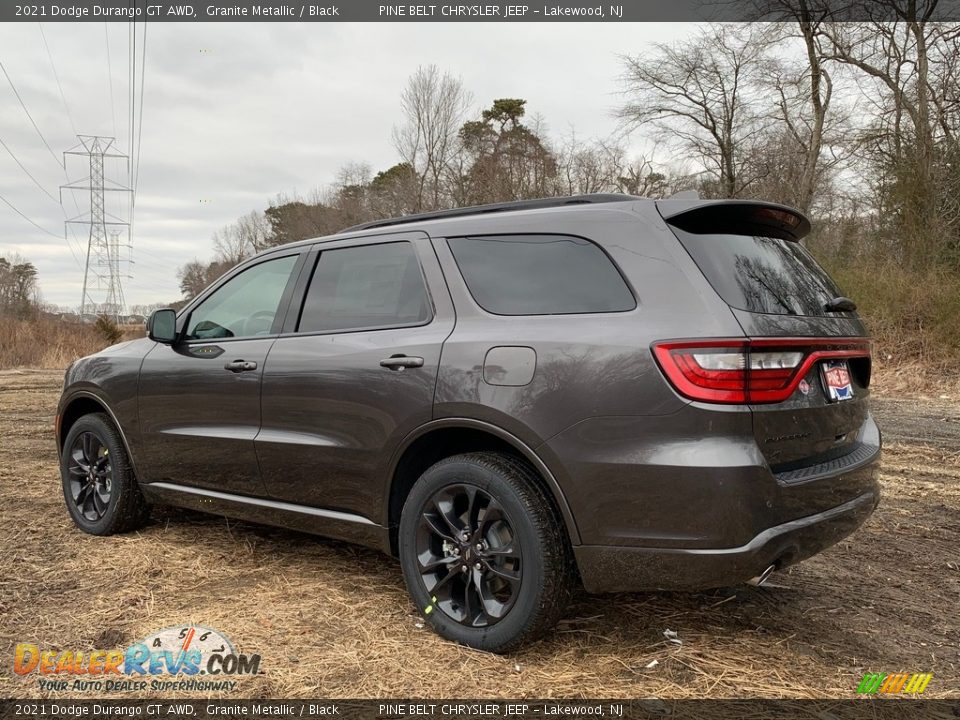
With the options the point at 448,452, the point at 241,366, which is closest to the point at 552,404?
the point at 448,452

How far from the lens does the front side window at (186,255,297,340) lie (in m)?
3.86

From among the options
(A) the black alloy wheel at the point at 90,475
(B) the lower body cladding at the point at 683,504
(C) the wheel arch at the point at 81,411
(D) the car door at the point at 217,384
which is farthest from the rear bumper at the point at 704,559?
(A) the black alloy wheel at the point at 90,475

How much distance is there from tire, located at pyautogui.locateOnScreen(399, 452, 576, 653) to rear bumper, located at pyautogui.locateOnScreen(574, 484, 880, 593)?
16 centimetres

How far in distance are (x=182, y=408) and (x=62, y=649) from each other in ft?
4.61

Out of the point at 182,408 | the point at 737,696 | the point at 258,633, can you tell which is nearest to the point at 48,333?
the point at 182,408

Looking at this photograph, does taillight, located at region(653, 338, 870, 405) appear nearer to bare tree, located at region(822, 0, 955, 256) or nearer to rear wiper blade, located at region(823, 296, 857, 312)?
rear wiper blade, located at region(823, 296, 857, 312)

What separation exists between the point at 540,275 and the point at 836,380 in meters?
1.21

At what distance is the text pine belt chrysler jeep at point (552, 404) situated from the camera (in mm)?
2426

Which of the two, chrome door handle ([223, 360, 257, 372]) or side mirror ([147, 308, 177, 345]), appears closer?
chrome door handle ([223, 360, 257, 372])

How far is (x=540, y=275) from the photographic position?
2900mm

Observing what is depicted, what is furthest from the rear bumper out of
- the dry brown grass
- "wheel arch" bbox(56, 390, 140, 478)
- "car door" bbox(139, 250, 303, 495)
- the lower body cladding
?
the dry brown grass

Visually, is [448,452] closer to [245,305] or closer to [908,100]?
[245,305]

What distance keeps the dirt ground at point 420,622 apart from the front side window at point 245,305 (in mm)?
1275

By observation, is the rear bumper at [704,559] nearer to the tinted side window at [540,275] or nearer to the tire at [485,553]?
the tire at [485,553]
